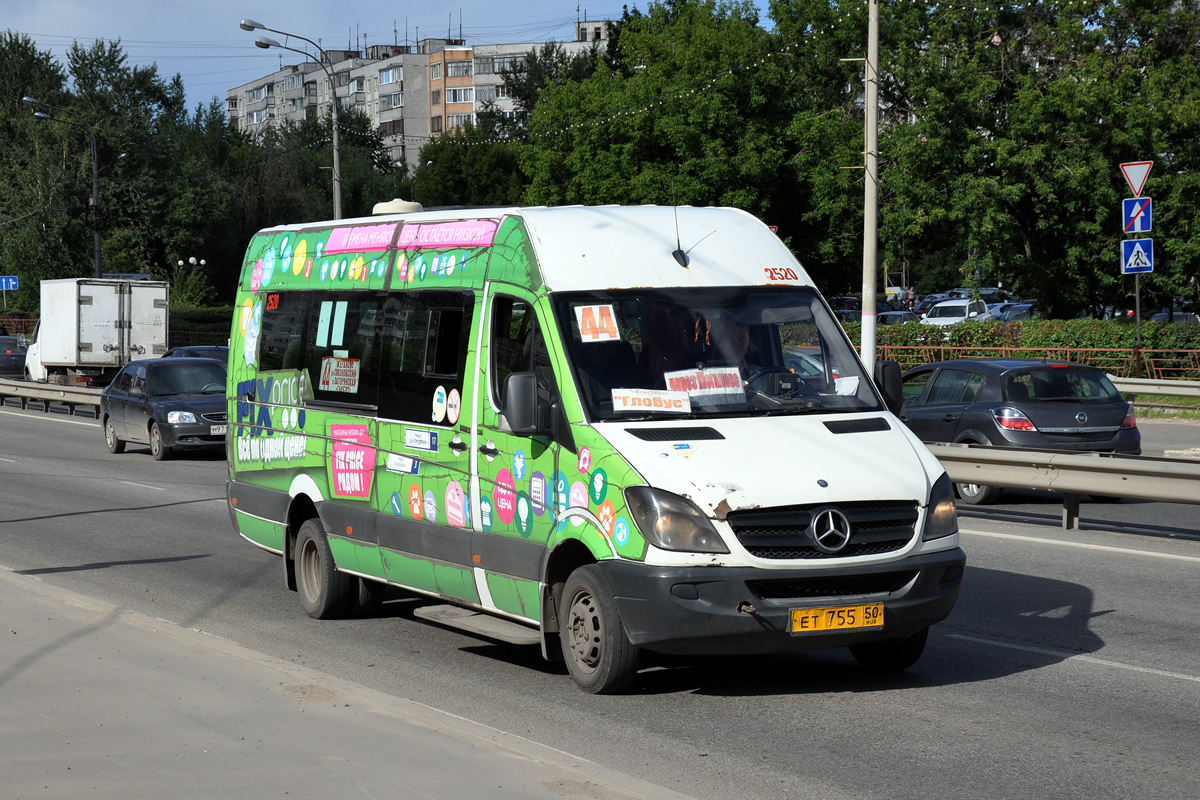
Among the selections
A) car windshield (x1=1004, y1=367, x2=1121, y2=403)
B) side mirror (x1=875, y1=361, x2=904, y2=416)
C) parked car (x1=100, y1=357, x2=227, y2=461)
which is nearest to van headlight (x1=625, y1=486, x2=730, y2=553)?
side mirror (x1=875, y1=361, x2=904, y2=416)

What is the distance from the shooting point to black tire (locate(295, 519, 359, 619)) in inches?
362

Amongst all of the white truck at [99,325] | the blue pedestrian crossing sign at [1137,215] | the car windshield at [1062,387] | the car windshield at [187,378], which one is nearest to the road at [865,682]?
the car windshield at [1062,387]

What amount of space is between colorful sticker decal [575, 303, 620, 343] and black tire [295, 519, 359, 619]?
9.32ft

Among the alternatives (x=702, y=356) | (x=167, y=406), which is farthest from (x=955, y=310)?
(x=702, y=356)

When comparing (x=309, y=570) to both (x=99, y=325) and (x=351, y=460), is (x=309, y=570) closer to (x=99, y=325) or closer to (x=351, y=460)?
(x=351, y=460)

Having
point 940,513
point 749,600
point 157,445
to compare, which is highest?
point 940,513

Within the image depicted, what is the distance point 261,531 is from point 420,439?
8.29 ft

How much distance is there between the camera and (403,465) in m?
8.33

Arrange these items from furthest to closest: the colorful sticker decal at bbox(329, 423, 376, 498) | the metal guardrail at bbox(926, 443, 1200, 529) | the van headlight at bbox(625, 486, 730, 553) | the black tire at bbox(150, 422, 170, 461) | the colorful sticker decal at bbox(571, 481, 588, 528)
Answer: the black tire at bbox(150, 422, 170, 461) < the metal guardrail at bbox(926, 443, 1200, 529) < the colorful sticker decal at bbox(329, 423, 376, 498) < the colorful sticker decal at bbox(571, 481, 588, 528) < the van headlight at bbox(625, 486, 730, 553)

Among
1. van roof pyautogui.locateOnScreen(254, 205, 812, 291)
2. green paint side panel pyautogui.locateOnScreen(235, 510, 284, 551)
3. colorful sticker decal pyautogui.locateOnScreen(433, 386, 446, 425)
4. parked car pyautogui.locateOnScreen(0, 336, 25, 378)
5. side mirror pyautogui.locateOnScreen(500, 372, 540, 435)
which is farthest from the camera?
parked car pyautogui.locateOnScreen(0, 336, 25, 378)

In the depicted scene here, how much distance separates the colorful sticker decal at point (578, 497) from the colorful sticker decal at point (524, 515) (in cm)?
40

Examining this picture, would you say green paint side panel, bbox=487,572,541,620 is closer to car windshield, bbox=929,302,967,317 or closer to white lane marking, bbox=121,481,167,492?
white lane marking, bbox=121,481,167,492

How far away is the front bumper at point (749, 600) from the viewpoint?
644 cm

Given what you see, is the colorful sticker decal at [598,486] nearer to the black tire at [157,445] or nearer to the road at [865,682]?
the road at [865,682]
